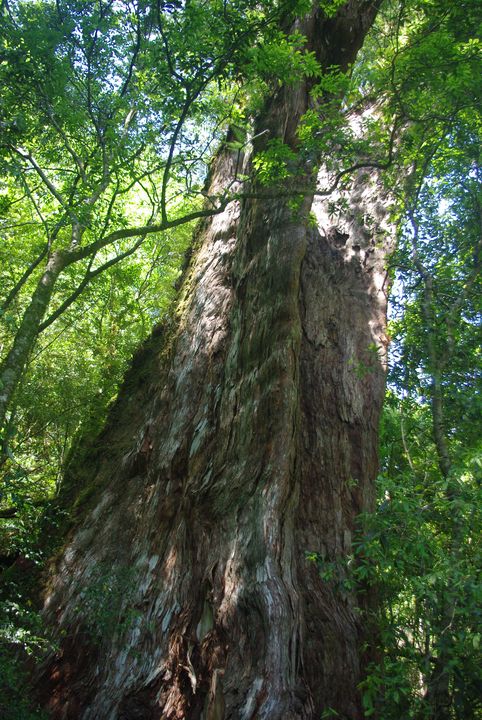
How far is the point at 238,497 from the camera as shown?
194 inches

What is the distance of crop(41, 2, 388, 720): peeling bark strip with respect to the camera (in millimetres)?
4207

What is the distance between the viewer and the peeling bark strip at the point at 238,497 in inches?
166

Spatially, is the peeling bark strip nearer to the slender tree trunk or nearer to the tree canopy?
the tree canopy

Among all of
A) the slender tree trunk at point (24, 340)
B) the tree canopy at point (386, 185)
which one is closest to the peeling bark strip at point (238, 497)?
the tree canopy at point (386, 185)

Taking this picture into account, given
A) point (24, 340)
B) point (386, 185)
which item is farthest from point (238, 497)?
point (386, 185)

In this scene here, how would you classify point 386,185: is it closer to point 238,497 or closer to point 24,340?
point 238,497

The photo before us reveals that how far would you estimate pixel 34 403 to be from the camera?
8641 millimetres

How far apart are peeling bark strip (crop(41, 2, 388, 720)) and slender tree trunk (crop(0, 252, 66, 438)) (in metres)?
1.85

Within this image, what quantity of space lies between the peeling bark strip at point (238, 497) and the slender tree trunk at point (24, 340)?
1.85m

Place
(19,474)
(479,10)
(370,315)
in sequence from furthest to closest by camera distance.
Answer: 1. (370,315)
2. (479,10)
3. (19,474)

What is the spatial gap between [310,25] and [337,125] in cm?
382

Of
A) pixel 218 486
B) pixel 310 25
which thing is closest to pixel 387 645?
pixel 218 486

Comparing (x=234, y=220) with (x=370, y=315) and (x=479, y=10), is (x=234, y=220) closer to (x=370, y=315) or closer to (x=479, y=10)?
(x=370, y=315)

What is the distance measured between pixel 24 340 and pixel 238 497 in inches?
100
